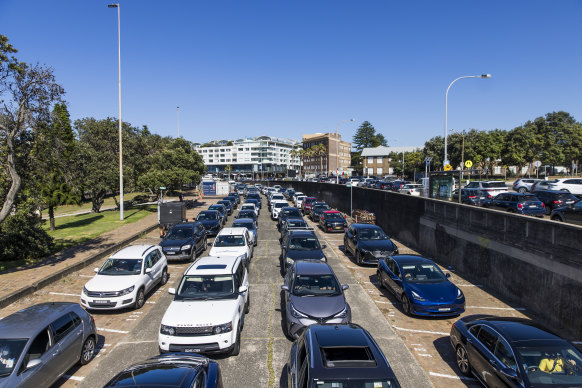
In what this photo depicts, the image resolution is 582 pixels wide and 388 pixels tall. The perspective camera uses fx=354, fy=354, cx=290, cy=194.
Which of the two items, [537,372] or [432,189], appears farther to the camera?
[432,189]

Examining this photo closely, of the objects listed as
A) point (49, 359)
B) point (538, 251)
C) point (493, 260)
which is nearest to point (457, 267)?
point (493, 260)

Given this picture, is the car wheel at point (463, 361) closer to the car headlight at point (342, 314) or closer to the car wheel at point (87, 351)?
the car headlight at point (342, 314)

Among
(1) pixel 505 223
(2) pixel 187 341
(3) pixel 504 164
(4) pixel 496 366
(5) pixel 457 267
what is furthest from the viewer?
(3) pixel 504 164

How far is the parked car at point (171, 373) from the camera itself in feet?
15.7

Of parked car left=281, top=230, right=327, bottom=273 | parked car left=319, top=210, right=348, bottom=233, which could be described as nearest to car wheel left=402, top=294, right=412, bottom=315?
parked car left=281, top=230, right=327, bottom=273

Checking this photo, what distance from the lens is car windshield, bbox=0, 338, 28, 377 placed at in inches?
225

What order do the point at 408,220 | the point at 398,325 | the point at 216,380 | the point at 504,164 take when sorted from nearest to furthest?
the point at 216,380
the point at 398,325
the point at 408,220
the point at 504,164

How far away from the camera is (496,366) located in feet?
20.1

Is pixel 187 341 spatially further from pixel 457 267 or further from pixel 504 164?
pixel 504 164

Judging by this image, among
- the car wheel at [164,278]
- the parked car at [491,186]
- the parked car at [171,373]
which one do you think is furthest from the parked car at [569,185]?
the parked car at [171,373]

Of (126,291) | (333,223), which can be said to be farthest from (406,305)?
(333,223)

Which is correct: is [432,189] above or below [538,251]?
above

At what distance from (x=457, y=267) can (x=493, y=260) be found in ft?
8.89

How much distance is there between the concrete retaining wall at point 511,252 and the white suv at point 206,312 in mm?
8841
